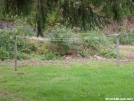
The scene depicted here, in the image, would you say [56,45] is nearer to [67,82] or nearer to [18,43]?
[18,43]

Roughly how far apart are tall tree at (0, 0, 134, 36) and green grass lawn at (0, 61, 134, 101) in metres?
1.52

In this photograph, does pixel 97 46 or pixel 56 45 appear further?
pixel 97 46

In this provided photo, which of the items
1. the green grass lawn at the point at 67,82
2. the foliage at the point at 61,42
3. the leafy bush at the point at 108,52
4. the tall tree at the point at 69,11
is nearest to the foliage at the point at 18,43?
the foliage at the point at 61,42

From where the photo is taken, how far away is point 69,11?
6.27 metres

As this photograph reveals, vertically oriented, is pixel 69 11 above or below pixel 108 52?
above

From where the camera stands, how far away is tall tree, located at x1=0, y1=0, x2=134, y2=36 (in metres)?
6.04

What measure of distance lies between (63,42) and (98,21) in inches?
299

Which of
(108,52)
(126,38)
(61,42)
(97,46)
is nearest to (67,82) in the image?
(61,42)

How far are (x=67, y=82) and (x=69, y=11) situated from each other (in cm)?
267

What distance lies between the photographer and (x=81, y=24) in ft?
20.9

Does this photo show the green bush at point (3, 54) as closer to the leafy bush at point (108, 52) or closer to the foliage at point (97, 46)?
the foliage at point (97, 46)

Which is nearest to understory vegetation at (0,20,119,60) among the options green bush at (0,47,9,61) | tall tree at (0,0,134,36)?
green bush at (0,47,9,61)

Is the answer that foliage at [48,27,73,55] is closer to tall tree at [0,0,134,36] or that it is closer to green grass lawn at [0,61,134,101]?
green grass lawn at [0,61,134,101]

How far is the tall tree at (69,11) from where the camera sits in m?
6.04
